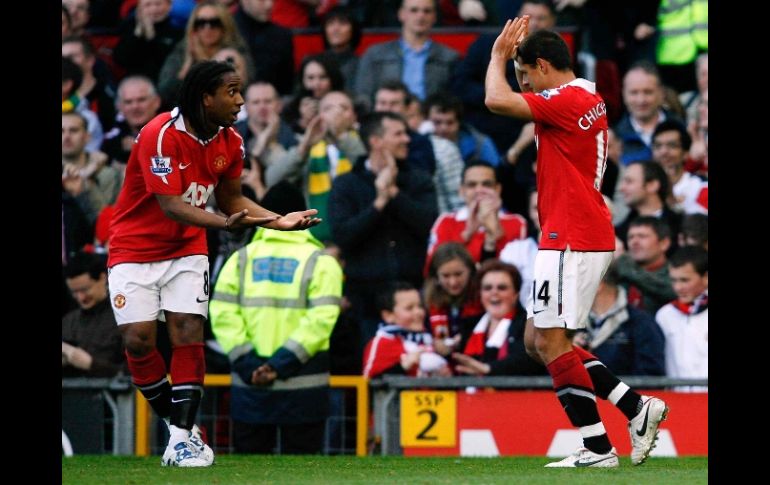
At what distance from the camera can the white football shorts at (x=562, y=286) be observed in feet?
28.5

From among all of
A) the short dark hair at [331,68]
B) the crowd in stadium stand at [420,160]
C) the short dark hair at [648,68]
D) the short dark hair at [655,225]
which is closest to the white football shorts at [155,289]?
the crowd in stadium stand at [420,160]

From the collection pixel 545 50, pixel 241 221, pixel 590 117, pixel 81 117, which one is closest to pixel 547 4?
pixel 81 117

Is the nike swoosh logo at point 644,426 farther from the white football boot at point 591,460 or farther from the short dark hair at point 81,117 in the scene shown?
the short dark hair at point 81,117

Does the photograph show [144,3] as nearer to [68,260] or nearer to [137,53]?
[137,53]

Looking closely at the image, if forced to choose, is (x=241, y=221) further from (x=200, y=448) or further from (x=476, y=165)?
(x=476, y=165)

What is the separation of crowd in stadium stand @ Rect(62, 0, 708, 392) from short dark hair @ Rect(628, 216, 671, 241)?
4 centimetres

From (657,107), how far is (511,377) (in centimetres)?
396

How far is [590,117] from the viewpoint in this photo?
877 centimetres

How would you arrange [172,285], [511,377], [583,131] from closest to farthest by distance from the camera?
[583,131] < [172,285] < [511,377]

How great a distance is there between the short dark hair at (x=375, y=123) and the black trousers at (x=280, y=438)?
345 cm

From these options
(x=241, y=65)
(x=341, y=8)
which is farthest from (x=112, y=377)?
(x=341, y=8)

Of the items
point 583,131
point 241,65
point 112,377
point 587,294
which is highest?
point 241,65

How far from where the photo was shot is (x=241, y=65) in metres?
14.8

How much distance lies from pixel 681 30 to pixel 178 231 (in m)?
7.02
